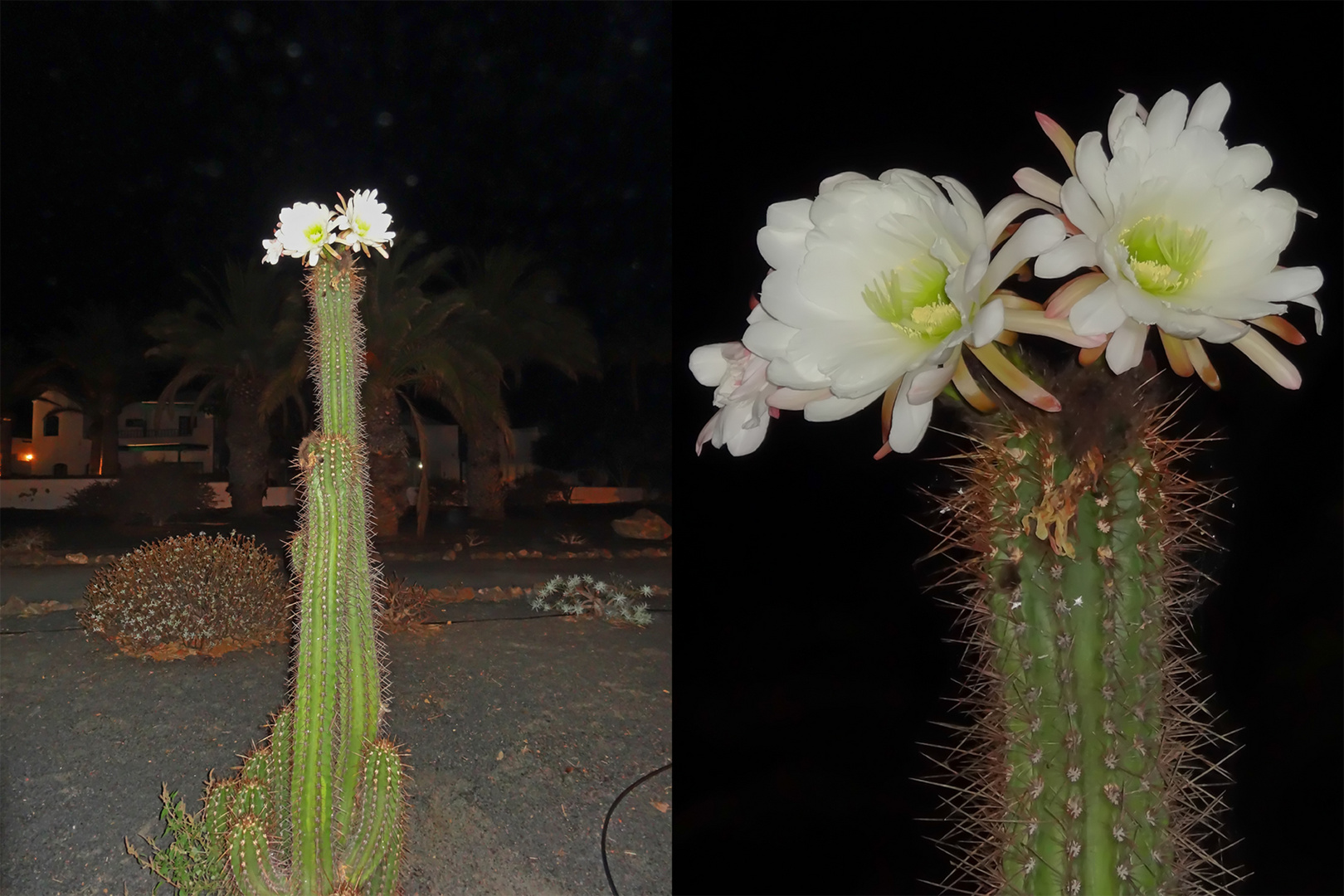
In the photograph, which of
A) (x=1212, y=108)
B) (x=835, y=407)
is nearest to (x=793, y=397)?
(x=835, y=407)

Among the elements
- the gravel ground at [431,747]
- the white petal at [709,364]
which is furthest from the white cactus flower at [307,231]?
the gravel ground at [431,747]

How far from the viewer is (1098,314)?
0.37m

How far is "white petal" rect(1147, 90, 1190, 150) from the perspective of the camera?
0.39 m

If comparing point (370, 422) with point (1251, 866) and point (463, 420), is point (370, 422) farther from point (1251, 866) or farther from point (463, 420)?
point (1251, 866)

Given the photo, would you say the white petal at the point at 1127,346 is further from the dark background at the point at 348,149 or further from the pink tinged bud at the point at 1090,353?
the dark background at the point at 348,149

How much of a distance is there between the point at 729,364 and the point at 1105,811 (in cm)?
33

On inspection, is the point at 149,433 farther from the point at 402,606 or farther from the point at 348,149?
the point at 348,149

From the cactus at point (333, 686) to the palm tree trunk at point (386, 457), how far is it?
2.95m

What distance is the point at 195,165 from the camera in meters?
3.42

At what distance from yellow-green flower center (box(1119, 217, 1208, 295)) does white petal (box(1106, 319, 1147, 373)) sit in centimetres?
2

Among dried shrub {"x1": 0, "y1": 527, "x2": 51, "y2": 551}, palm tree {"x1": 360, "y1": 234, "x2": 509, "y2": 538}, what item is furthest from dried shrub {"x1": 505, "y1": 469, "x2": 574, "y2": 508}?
dried shrub {"x1": 0, "y1": 527, "x2": 51, "y2": 551}

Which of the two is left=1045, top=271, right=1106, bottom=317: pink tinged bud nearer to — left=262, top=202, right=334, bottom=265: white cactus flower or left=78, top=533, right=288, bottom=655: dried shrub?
left=262, top=202, right=334, bottom=265: white cactus flower

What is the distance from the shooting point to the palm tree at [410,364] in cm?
405

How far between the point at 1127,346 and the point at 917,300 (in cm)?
10
